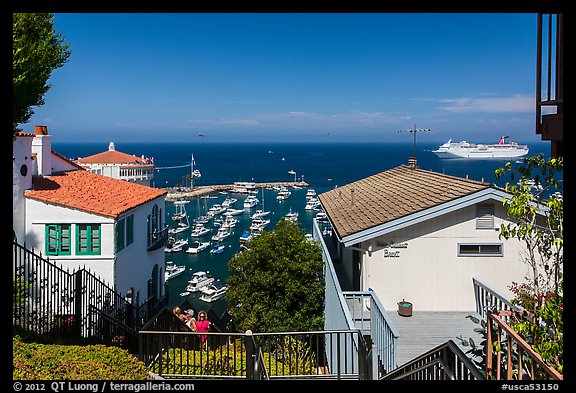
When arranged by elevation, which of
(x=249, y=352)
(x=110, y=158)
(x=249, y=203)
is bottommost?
(x=249, y=203)

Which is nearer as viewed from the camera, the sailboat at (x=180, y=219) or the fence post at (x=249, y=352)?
the fence post at (x=249, y=352)

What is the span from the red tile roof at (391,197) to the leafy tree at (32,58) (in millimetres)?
5629

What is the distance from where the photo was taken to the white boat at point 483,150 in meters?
85.6

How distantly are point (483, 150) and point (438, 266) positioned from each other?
105273 millimetres

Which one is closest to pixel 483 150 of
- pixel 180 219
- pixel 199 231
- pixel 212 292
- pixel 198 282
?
pixel 180 219

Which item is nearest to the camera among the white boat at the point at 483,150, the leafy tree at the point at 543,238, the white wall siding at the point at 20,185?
Answer: the leafy tree at the point at 543,238

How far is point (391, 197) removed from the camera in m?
11.8

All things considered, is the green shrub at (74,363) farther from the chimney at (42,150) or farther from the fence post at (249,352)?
the chimney at (42,150)

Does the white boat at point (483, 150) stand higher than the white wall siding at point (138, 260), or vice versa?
the white boat at point (483, 150)

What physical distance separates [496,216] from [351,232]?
247cm

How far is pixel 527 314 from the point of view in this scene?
539 centimetres

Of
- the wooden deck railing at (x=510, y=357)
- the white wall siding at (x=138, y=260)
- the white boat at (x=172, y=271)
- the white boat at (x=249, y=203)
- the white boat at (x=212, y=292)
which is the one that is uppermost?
Answer: the wooden deck railing at (x=510, y=357)

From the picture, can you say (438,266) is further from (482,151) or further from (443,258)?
(482,151)

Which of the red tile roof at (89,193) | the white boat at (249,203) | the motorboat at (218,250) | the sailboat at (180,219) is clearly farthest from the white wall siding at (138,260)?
the white boat at (249,203)
